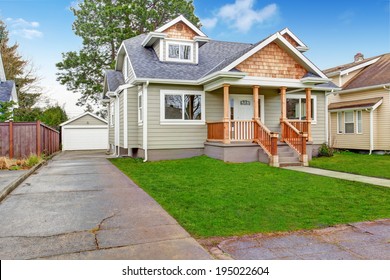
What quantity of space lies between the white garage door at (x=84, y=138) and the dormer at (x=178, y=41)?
1333cm

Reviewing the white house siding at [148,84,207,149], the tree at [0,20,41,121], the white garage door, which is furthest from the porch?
the tree at [0,20,41,121]

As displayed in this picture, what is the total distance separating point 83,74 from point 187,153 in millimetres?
19413

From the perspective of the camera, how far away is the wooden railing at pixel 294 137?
1184 centimetres

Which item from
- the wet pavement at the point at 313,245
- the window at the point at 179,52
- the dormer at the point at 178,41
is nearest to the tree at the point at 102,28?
the dormer at the point at 178,41

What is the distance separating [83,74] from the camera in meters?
28.9

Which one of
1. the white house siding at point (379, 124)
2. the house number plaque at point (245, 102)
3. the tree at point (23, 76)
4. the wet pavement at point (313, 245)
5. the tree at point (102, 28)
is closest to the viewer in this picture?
the wet pavement at point (313, 245)

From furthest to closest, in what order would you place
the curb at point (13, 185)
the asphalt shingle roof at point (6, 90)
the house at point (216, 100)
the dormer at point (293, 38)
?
the asphalt shingle roof at point (6, 90) → the dormer at point (293, 38) → the house at point (216, 100) → the curb at point (13, 185)

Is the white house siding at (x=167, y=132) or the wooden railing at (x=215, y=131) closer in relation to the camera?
the wooden railing at (x=215, y=131)

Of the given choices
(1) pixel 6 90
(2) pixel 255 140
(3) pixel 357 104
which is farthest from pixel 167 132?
(1) pixel 6 90

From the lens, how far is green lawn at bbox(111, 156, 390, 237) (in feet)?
15.4

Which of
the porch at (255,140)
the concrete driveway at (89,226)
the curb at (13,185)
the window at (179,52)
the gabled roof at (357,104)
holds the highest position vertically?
the window at (179,52)

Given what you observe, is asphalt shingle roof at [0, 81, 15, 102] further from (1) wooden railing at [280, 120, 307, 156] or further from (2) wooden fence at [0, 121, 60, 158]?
(1) wooden railing at [280, 120, 307, 156]

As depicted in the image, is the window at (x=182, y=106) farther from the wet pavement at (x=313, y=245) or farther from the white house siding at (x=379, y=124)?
the white house siding at (x=379, y=124)
